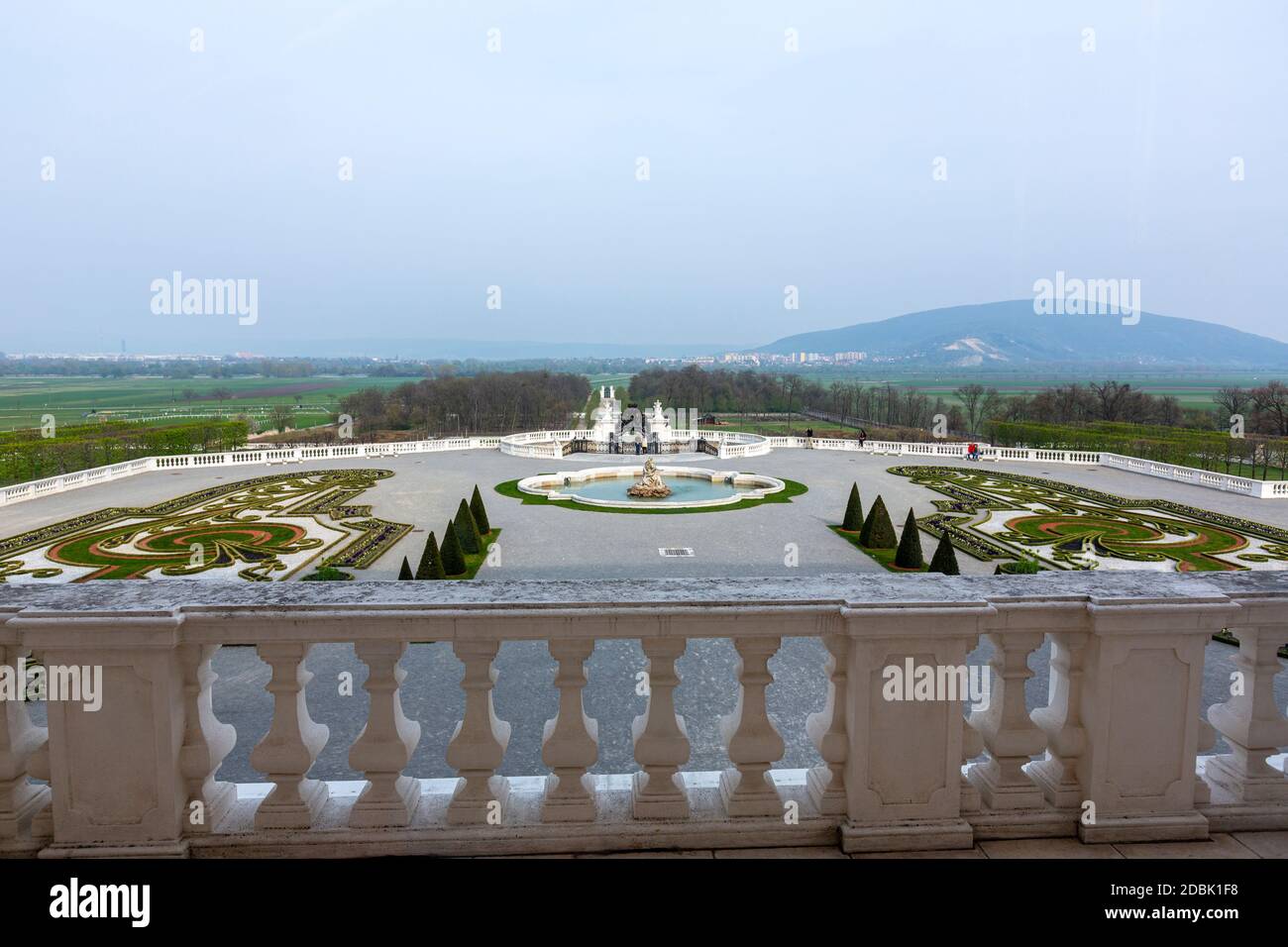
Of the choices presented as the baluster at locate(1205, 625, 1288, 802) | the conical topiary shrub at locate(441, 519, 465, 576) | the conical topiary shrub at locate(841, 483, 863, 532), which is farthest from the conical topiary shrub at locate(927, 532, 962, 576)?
the baluster at locate(1205, 625, 1288, 802)

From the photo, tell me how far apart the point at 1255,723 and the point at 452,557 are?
679 inches

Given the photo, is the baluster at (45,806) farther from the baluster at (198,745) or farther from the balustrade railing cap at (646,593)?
the balustrade railing cap at (646,593)

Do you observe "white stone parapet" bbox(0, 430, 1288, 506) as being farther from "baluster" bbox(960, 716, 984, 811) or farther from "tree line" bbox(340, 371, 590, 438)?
"baluster" bbox(960, 716, 984, 811)

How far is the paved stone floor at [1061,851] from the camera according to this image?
3053 millimetres

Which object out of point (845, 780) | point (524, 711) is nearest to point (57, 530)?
point (524, 711)

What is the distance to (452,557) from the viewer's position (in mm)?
18828

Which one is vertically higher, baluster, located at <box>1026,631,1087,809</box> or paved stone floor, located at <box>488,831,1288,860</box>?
baluster, located at <box>1026,631,1087,809</box>

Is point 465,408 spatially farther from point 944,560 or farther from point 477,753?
point 477,753

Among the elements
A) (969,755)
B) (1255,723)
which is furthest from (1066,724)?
(1255,723)

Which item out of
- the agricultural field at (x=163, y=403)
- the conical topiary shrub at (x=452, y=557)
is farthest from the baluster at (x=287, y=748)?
the agricultural field at (x=163, y=403)

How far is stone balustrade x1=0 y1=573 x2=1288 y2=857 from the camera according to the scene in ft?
9.48

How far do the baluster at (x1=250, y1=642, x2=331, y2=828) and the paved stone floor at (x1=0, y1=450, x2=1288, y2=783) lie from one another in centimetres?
432

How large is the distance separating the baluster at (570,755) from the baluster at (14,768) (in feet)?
6.50
